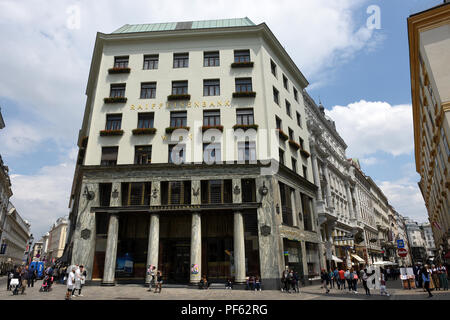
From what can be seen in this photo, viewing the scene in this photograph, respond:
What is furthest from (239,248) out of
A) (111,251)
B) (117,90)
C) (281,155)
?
(117,90)

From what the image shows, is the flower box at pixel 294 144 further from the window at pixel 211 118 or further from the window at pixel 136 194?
the window at pixel 136 194

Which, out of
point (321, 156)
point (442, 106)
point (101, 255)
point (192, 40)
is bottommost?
point (101, 255)

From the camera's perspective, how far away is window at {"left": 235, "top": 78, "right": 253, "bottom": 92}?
31186mm

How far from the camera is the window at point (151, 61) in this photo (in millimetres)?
32156

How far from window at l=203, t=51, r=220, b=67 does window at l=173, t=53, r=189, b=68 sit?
206 cm

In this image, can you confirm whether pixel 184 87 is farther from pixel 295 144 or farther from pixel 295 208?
pixel 295 208

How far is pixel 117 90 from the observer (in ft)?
104

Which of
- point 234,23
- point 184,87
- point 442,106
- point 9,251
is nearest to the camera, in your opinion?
point 442,106

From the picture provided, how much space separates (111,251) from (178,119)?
14262 millimetres

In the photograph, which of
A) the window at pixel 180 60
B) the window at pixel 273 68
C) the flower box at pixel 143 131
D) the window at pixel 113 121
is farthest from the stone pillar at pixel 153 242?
the window at pixel 273 68

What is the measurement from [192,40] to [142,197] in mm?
18852

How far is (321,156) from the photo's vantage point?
154ft

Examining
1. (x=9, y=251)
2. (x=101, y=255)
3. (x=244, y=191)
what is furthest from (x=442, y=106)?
(x=9, y=251)

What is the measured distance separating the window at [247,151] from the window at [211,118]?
354 cm
